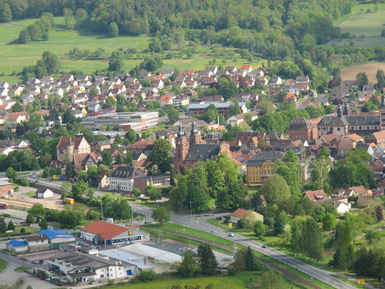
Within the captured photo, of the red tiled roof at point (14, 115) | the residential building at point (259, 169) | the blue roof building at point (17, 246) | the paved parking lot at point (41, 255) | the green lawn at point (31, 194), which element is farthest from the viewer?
the red tiled roof at point (14, 115)

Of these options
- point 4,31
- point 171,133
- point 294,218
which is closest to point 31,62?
point 4,31

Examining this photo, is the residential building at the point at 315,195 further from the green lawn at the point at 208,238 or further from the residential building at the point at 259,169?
the green lawn at the point at 208,238

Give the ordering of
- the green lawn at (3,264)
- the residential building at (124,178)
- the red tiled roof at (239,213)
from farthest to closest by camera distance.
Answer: the residential building at (124,178) → the red tiled roof at (239,213) → the green lawn at (3,264)

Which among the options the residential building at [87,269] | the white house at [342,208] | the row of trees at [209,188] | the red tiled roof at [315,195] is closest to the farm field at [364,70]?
the row of trees at [209,188]

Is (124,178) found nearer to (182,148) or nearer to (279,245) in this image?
(182,148)

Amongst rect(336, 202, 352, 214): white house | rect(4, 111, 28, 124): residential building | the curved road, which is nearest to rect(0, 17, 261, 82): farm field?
rect(4, 111, 28, 124): residential building

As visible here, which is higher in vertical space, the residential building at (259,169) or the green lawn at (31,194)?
the residential building at (259,169)

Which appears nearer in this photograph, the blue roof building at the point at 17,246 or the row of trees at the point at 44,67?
the blue roof building at the point at 17,246

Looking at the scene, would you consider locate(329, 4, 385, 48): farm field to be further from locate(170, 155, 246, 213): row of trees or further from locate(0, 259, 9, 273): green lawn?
locate(0, 259, 9, 273): green lawn
